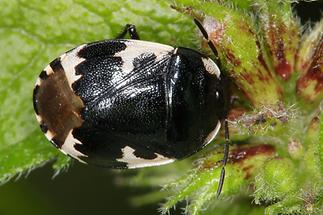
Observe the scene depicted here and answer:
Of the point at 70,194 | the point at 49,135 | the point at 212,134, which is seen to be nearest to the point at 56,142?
the point at 49,135

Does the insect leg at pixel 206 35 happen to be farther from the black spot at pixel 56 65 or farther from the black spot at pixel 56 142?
the black spot at pixel 56 142

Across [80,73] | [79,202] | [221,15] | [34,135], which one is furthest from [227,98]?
[79,202]

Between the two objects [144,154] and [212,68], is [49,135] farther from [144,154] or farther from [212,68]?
[212,68]

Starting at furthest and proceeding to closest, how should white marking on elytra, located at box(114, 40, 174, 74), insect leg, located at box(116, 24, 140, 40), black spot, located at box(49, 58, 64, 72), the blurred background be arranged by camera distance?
1. the blurred background
2. insect leg, located at box(116, 24, 140, 40)
3. black spot, located at box(49, 58, 64, 72)
4. white marking on elytra, located at box(114, 40, 174, 74)

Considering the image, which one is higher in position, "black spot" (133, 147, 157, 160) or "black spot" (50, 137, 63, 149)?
"black spot" (50, 137, 63, 149)

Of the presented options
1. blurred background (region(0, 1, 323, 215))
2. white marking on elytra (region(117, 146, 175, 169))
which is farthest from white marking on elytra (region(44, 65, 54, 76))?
blurred background (region(0, 1, 323, 215))

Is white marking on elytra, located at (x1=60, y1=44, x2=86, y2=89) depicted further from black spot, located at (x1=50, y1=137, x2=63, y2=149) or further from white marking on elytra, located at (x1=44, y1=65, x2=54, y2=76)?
black spot, located at (x1=50, y1=137, x2=63, y2=149)
